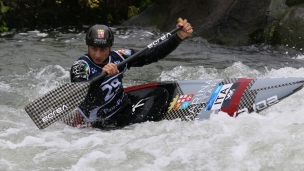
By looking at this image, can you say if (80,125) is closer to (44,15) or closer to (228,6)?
(228,6)

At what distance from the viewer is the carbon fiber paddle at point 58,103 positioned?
16.5 ft

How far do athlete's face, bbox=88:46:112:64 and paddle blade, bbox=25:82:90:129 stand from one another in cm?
32

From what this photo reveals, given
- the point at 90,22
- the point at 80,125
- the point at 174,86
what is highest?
the point at 174,86

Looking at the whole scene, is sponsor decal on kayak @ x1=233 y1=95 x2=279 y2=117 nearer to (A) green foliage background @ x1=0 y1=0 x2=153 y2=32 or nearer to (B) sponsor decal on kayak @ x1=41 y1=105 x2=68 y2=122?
(B) sponsor decal on kayak @ x1=41 y1=105 x2=68 y2=122

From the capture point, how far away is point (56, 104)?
5.11 metres

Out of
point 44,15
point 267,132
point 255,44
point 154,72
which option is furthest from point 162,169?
point 44,15

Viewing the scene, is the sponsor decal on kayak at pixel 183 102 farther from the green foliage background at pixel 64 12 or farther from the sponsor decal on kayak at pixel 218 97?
the green foliage background at pixel 64 12

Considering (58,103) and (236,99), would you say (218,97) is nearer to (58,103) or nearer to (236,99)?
(236,99)

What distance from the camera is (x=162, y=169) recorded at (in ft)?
13.7

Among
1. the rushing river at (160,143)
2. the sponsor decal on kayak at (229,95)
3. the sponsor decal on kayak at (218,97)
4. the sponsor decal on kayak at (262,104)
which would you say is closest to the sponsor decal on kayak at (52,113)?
the rushing river at (160,143)

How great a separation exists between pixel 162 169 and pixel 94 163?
606 millimetres

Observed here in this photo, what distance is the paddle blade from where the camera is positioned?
16.5ft

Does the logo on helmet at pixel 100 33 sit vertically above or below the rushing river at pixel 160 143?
above

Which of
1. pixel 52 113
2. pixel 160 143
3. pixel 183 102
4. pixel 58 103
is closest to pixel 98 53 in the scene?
pixel 58 103
